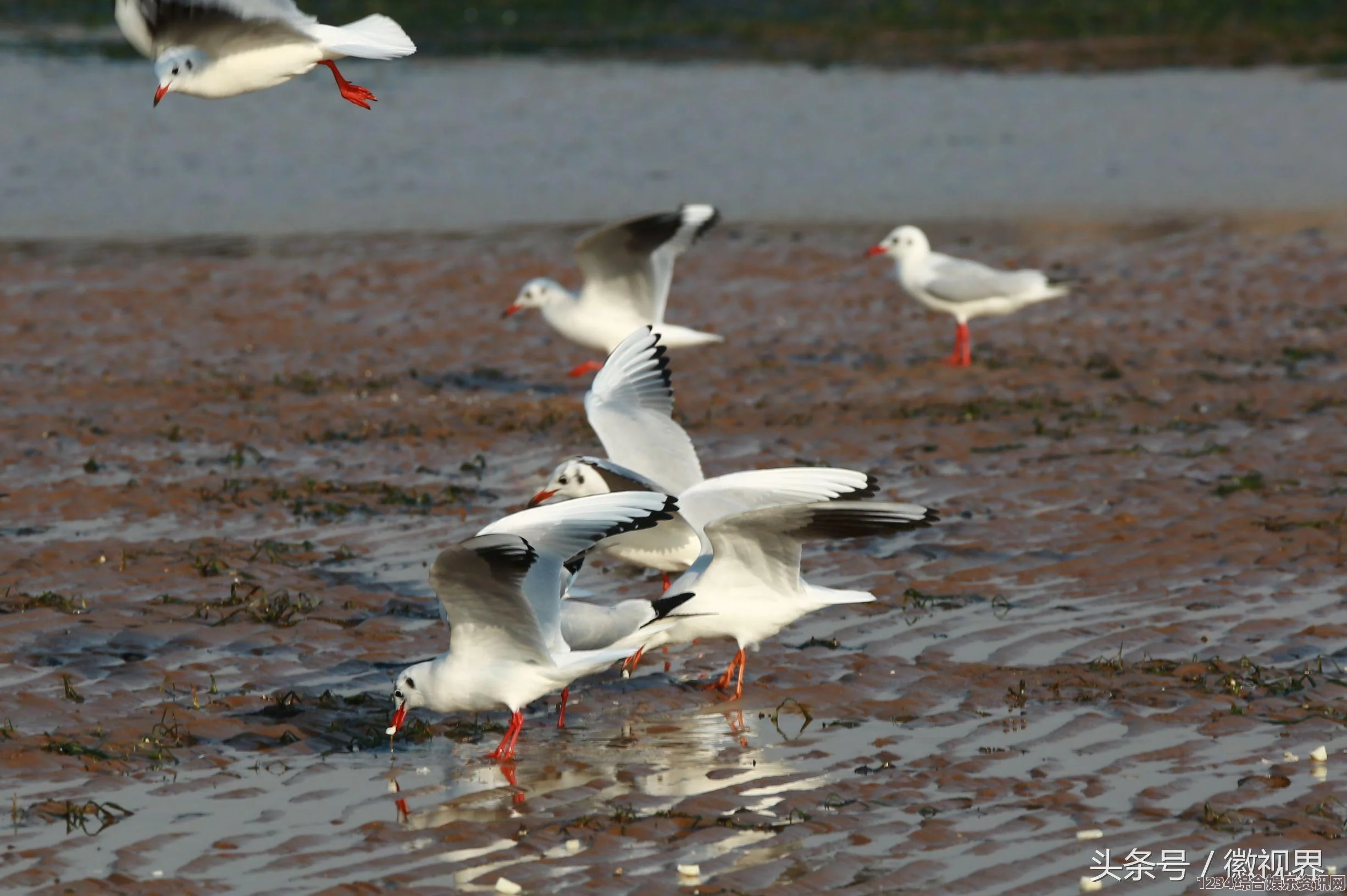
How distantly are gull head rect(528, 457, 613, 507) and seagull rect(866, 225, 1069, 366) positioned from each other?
6694mm

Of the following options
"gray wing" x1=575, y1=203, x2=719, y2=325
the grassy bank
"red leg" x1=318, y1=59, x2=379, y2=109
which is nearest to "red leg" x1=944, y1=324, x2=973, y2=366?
"gray wing" x1=575, y1=203, x2=719, y2=325

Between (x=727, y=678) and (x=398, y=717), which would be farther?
(x=727, y=678)

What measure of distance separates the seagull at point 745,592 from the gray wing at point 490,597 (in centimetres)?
65

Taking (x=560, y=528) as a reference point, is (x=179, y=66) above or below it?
above

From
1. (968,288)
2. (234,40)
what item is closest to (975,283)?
(968,288)

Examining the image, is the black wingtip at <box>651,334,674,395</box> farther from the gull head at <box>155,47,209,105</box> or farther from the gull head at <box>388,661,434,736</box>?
the gull head at <box>388,661,434,736</box>

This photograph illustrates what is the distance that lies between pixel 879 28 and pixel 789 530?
1534 inches

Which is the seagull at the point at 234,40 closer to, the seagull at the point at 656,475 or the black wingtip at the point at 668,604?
the seagull at the point at 656,475

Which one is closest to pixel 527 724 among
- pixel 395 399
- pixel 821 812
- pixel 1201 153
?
pixel 821 812

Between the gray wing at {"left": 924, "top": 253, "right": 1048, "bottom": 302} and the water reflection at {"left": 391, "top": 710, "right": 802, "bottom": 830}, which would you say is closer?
the water reflection at {"left": 391, "top": 710, "right": 802, "bottom": 830}

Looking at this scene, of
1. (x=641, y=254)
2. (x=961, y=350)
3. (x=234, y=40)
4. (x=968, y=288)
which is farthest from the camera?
(x=968, y=288)

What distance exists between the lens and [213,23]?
7.50 metres

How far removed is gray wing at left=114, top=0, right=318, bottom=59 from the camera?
738cm

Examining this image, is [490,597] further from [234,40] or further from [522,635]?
[234,40]
